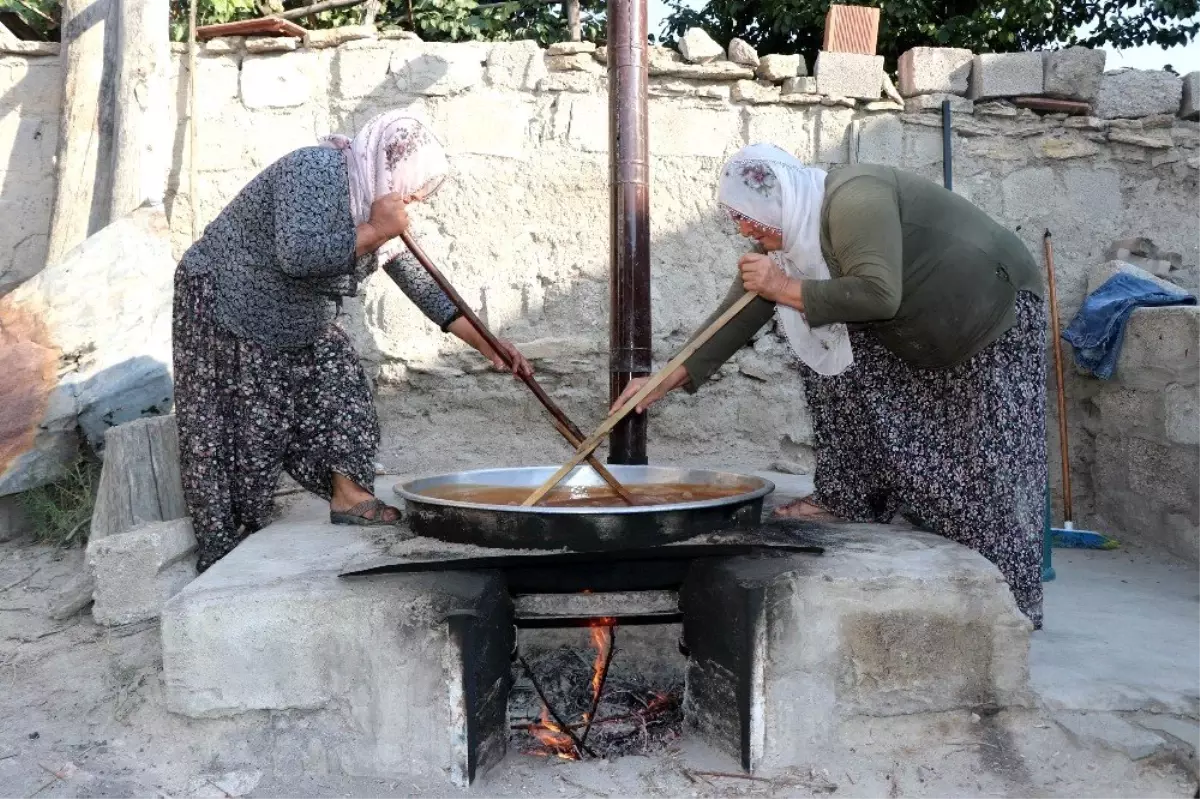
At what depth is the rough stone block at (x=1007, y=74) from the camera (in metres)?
4.56

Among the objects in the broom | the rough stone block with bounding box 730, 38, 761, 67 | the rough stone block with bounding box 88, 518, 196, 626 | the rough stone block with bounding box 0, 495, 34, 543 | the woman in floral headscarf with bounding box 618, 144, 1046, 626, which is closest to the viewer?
the woman in floral headscarf with bounding box 618, 144, 1046, 626

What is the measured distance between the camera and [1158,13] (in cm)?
811

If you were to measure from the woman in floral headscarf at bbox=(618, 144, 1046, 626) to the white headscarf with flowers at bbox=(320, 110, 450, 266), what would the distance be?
0.76 meters

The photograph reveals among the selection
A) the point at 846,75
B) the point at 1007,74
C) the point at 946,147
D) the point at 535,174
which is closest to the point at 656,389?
the point at 535,174

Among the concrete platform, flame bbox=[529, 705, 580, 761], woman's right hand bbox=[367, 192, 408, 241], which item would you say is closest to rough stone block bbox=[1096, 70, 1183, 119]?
the concrete platform

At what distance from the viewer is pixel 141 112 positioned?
14.4ft

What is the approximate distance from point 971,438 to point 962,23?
19.9 feet

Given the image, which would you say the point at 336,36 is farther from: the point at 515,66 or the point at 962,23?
the point at 962,23

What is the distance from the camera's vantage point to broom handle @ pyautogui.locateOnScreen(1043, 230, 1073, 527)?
15.0 ft

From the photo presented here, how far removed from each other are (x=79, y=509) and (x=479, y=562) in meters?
2.21

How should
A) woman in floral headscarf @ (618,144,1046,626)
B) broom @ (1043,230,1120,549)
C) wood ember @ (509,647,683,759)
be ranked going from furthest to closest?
broom @ (1043,230,1120,549), wood ember @ (509,647,683,759), woman in floral headscarf @ (618,144,1046,626)

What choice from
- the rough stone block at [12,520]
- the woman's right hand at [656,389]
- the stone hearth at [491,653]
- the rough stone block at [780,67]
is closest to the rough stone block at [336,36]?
the rough stone block at [780,67]

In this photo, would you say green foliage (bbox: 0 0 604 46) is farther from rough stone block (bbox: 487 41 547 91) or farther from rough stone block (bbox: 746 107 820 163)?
rough stone block (bbox: 746 107 820 163)

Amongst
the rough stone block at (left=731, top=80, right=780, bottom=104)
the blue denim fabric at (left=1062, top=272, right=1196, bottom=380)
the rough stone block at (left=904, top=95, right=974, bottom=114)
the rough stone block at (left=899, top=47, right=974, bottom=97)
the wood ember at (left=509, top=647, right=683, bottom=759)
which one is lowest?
the wood ember at (left=509, top=647, right=683, bottom=759)
